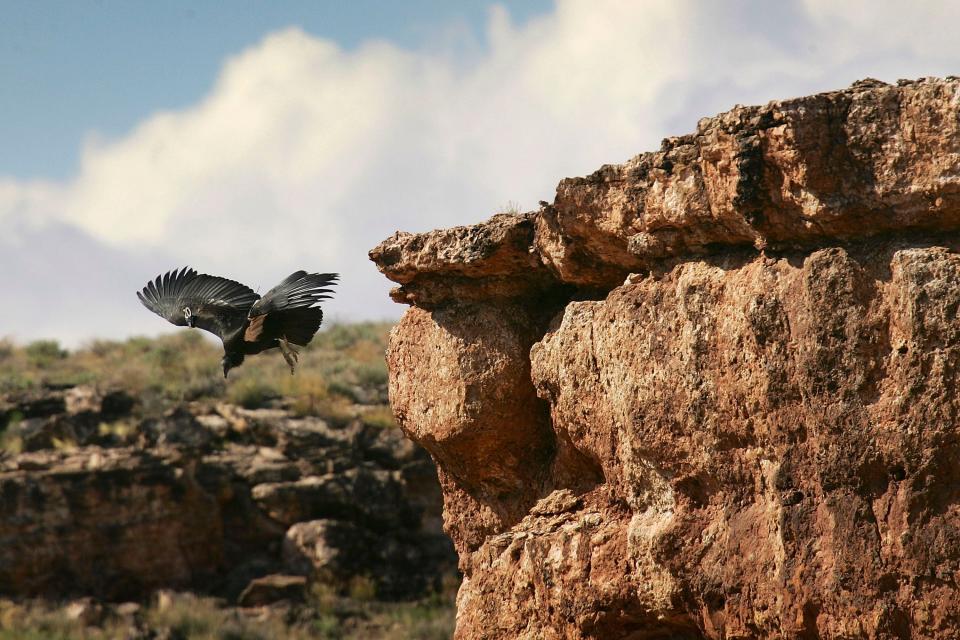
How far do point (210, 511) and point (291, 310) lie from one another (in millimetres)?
9676

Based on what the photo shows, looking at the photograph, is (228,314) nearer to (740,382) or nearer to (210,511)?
(740,382)

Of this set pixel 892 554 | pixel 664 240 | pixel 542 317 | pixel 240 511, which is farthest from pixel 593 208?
pixel 240 511

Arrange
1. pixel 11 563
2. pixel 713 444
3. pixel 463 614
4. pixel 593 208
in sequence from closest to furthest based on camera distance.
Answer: pixel 713 444
pixel 593 208
pixel 463 614
pixel 11 563

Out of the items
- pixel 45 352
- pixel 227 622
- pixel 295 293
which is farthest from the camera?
pixel 45 352

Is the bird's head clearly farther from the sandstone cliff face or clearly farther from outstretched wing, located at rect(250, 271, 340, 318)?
the sandstone cliff face

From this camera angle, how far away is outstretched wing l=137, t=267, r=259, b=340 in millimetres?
9734

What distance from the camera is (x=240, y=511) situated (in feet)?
60.3

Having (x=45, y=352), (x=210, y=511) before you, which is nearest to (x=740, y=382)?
(x=210, y=511)

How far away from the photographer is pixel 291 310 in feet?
30.1

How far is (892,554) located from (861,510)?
198 mm

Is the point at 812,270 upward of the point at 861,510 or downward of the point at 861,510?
upward

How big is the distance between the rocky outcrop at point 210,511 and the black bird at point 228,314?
27.5 ft

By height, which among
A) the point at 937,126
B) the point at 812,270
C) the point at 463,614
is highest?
the point at 937,126

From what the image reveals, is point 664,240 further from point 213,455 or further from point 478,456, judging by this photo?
point 213,455
